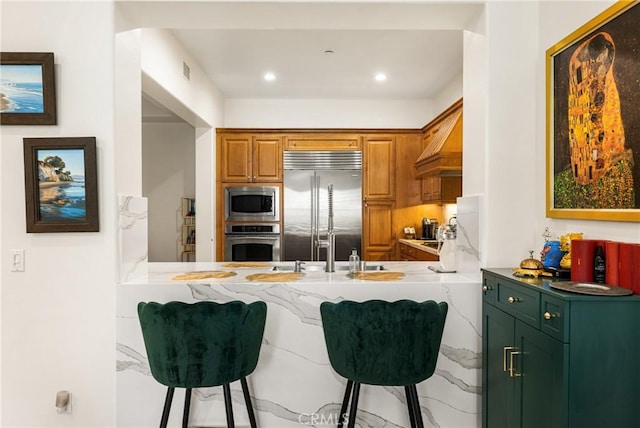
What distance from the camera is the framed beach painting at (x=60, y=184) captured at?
205 cm

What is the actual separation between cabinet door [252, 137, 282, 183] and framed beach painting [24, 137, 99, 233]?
10.5 ft

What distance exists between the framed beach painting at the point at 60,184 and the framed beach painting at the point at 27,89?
0.42 ft

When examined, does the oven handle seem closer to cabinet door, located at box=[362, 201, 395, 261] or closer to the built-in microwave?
the built-in microwave

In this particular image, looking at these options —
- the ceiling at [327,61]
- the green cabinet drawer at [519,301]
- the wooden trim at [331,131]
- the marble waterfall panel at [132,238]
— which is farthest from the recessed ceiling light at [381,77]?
the green cabinet drawer at [519,301]

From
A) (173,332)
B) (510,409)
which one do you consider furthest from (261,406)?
(510,409)

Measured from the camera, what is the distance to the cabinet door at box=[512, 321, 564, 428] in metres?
1.36

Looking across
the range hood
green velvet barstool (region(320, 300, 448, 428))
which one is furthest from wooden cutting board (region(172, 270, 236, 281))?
the range hood

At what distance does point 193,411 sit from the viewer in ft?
6.94

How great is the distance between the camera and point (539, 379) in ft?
4.91

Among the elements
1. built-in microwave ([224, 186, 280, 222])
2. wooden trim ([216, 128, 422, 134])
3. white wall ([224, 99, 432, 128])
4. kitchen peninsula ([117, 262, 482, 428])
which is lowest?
kitchen peninsula ([117, 262, 482, 428])

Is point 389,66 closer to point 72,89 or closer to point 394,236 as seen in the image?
A: point 394,236

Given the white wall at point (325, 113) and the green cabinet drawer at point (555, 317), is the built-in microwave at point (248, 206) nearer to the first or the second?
the white wall at point (325, 113)

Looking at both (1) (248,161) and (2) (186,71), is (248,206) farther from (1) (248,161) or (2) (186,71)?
(2) (186,71)

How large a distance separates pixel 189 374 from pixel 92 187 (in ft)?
3.52
